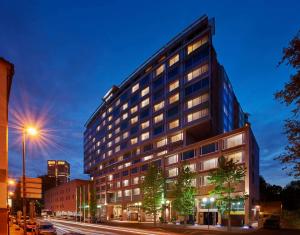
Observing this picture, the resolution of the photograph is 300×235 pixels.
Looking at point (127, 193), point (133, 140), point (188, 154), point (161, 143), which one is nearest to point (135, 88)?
point (133, 140)

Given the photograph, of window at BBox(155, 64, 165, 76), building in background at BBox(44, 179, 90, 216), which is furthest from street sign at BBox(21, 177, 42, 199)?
building in background at BBox(44, 179, 90, 216)

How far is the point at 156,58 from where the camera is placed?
104 metres

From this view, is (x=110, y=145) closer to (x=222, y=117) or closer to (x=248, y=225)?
(x=222, y=117)

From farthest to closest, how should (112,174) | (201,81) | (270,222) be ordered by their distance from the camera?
(112,174)
(201,81)
(270,222)

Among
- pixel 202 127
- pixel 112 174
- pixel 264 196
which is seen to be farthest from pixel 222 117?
pixel 112 174

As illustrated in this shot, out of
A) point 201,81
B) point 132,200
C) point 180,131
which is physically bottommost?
point 132,200

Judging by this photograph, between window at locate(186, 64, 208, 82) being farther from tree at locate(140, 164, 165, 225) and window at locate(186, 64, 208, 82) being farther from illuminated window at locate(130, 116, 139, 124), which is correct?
illuminated window at locate(130, 116, 139, 124)

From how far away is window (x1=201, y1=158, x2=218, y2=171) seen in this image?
7322 centimetres

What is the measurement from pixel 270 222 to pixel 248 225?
26.4 feet

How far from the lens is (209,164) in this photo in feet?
245

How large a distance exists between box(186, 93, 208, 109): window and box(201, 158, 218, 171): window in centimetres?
1463

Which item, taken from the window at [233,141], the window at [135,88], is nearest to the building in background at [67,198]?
the window at [135,88]

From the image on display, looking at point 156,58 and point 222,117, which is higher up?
point 156,58

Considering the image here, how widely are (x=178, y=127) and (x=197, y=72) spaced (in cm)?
1474
